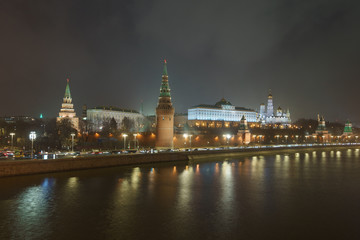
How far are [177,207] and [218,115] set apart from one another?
112559mm

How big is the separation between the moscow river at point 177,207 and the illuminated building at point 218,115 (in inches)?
3512

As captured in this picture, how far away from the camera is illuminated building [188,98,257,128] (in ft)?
392

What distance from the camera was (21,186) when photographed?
75.4ft

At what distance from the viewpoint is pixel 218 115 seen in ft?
425

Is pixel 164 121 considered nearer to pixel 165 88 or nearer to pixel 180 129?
pixel 165 88

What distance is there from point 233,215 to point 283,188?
29.0 feet

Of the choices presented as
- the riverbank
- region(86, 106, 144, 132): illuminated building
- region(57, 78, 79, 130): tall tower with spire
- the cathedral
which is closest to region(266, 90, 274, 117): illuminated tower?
the cathedral

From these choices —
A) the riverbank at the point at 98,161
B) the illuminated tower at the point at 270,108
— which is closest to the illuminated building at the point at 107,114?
the riverbank at the point at 98,161

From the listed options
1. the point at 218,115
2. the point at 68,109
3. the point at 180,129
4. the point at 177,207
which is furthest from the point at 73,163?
the point at 218,115

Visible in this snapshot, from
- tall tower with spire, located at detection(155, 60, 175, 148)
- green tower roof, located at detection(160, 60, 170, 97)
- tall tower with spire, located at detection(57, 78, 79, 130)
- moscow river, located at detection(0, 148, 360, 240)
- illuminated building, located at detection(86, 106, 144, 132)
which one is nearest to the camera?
moscow river, located at detection(0, 148, 360, 240)

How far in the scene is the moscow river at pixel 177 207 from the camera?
563 inches

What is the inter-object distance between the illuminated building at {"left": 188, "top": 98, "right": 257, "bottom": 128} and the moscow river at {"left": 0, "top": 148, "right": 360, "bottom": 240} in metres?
89.2

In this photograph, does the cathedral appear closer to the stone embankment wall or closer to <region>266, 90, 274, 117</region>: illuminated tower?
<region>266, 90, 274, 117</region>: illuminated tower

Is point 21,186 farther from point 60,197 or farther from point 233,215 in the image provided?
point 233,215
